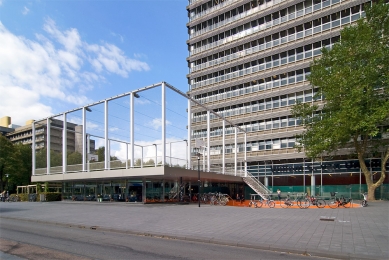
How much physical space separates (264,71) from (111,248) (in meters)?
41.1

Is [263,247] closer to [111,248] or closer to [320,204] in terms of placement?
[111,248]

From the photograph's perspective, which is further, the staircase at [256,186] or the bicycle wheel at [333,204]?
the staircase at [256,186]

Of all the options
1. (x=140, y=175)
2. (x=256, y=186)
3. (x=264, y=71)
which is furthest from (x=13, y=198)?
(x=264, y=71)

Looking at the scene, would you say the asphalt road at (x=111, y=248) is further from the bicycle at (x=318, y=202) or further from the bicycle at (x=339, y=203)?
the bicycle at (x=339, y=203)

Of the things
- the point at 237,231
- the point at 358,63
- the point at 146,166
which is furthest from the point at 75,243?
the point at 358,63

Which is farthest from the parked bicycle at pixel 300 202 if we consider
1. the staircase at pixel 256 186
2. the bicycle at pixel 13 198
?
the bicycle at pixel 13 198

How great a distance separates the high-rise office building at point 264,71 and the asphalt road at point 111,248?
28.3 m

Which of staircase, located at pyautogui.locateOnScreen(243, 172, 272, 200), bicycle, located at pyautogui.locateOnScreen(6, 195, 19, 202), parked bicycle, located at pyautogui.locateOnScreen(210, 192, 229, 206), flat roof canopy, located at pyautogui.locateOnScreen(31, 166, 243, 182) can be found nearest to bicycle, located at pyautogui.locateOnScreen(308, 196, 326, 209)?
parked bicycle, located at pyautogui.locateOnScreen(210, 192, 229, 206)

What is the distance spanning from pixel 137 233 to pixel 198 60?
45463mm

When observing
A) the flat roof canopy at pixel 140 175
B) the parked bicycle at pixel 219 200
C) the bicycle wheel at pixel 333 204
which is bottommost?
the parked bicycle at pixel 219 200

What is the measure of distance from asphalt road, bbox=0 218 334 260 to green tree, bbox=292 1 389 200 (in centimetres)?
2375

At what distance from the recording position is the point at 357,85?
29.7 meters

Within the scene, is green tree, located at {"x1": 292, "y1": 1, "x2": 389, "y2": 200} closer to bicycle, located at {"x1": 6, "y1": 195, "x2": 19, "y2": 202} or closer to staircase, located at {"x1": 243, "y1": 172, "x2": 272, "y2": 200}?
staircase, located at {"x1": 243, "y1": 172, "x2": 272, "y2": 200}

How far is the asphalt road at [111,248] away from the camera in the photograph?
8.62 meters
